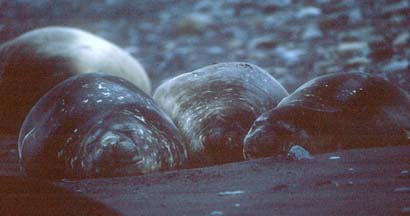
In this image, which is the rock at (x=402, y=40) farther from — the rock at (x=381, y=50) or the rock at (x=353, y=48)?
the rock at (x=353, y=48)

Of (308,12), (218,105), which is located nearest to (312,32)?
(308,12)

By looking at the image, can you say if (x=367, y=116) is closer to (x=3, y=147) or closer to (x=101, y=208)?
(x=101, y=208)

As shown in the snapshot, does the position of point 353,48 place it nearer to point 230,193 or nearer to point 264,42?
point 264,42

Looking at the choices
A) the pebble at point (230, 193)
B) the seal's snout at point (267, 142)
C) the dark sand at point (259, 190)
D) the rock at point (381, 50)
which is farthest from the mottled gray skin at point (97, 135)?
the rock at point (381, 50)

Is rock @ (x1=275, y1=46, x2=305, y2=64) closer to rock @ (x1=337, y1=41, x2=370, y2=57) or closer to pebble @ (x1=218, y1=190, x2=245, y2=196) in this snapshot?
rock @ (x1=337, y1=41, x2=370, y2=57)

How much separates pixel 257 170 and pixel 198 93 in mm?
1211

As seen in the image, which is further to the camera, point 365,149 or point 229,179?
point 365,149

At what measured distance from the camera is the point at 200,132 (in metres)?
4.07

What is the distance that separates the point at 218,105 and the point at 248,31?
581cm

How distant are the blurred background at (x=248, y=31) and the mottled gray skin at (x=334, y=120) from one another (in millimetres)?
2322

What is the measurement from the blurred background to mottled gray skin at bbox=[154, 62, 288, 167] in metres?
2.12

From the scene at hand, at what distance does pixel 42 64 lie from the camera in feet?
18.1

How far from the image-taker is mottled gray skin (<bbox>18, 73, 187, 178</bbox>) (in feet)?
11.5

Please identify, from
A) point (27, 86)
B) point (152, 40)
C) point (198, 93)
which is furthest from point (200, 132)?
point (152, 40)
